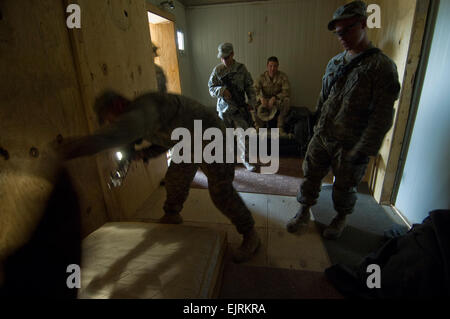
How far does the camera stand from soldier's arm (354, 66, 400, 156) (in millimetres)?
1413

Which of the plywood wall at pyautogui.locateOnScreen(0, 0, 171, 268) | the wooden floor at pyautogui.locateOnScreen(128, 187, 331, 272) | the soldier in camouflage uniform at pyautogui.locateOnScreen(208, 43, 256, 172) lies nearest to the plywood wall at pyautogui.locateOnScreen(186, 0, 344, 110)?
the soldier in camouflage uniform at pyautogui.locateOnScreen(208, 43, 256, 172)

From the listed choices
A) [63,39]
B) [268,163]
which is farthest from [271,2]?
[63,39]

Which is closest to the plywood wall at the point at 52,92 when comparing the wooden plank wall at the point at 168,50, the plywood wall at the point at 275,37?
the wooden plank wall at the point at 168,50

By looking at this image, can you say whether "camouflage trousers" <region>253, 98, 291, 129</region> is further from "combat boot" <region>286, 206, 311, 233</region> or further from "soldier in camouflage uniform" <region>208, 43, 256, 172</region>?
"combat boot" <region>286, 206, 311, 233</region>

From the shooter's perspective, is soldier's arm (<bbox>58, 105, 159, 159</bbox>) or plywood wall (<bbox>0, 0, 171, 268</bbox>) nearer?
soldier's arm (<bbox>58, 105, 159, 159</bbox>)

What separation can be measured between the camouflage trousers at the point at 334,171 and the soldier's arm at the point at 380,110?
0.14 meters

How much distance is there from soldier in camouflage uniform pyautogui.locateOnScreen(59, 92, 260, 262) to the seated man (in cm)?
Answer: 232

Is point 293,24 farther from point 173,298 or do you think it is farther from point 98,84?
point 173,298

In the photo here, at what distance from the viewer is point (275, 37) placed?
438cm

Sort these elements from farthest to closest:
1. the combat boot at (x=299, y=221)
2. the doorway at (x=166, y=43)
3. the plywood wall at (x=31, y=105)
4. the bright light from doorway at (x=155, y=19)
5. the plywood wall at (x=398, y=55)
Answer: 1. the doorway at (x=166, y=43)
2. the bright light from doorway at (x=155, y=19)
3. the combat boot at (x=299, y=221)
4. the plywood wall at (x=398, y=55)
5. the plywood wall at (x=31, y=105)

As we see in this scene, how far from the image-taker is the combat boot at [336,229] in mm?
1876

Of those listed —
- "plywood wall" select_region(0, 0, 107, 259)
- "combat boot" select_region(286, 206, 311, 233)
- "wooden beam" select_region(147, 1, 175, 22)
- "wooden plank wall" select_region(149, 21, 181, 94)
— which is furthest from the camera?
"wooden plank wall" select_region(149, 21, 181, 94)

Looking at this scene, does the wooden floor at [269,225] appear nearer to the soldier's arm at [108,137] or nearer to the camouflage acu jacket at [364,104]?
the camouflage acu jacket at [364,104]

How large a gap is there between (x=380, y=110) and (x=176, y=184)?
142cm
